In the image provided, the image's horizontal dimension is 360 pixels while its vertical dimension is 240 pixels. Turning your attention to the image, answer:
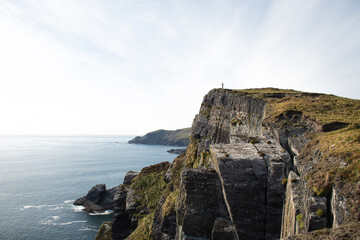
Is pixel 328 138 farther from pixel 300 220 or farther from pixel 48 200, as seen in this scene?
pixel 48 200

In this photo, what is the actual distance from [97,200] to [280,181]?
77010mm

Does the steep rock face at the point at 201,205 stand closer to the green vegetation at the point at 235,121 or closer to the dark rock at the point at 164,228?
the dark rock at the point at 164,228

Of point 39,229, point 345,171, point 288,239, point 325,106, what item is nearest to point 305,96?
point 325,106

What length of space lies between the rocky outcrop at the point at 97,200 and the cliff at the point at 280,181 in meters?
45.2

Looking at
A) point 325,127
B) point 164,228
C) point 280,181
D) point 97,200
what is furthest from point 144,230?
point 97,200

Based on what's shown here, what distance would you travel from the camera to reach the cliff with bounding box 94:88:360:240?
15008mm

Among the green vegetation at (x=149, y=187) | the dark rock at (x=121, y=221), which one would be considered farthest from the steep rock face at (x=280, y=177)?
the dark rock at (x=121, y=221)

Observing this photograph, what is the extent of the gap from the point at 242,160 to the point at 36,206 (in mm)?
83509

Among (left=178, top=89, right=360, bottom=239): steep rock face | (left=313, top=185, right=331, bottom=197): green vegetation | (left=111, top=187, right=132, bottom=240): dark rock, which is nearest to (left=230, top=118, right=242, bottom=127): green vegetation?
(left=178, top=89, right=360, bottom=239): steep rock face

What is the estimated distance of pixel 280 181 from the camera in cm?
2217

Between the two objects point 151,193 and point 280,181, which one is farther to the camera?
point 151,193

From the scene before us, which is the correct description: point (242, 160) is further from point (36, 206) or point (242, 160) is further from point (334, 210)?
point (36, 206)

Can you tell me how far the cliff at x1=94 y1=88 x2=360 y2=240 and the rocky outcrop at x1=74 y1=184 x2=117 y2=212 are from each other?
4517 centimetres

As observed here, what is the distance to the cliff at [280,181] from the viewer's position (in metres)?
15.0
